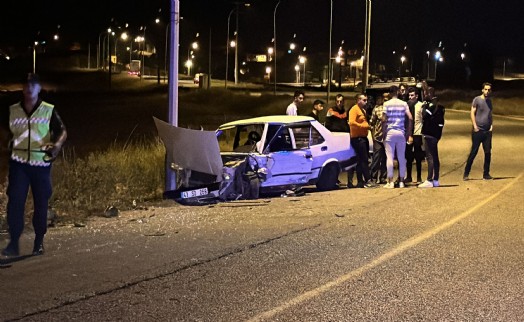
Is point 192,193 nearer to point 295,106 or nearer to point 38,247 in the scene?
point 38,247

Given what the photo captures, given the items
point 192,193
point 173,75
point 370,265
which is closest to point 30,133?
point 370,265

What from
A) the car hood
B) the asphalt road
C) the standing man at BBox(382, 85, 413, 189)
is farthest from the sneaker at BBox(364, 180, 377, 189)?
the car hood

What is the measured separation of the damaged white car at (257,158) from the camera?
11.5m

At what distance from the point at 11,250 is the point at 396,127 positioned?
299 inches

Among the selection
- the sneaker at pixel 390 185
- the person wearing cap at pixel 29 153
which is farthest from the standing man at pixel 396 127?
the person wearing cap at pixel 29 153

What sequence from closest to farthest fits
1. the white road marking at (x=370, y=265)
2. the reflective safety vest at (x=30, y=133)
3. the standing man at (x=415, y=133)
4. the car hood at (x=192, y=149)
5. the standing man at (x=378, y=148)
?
the white road marking at (x=370, y=265) → the reflective safety vest at (x=30, y=133) → the car hood at (x=192, y=149) → the standing man at (x=415, y=133) → the standing man at (x=378, y=148)

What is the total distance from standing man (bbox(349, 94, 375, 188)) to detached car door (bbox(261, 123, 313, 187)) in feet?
4.28

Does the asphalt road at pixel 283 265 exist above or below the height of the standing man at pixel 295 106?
below

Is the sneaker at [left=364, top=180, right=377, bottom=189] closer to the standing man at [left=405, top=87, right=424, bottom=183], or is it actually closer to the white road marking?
the standing man at [left=405, top=87, right=424, bottom=183]

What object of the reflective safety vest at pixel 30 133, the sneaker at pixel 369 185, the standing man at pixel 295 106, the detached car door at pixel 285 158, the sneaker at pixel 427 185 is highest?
the standing man at pixel 295 106

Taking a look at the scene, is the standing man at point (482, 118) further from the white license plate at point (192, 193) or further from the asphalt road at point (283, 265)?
the white license plate at point (192, 193)

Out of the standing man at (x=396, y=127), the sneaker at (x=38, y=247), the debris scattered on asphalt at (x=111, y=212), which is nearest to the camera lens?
the sneaker at (x=38, y=247)

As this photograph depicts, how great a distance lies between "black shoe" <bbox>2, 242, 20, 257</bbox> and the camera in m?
7.76

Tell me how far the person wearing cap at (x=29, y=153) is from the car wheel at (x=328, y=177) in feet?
21.5
